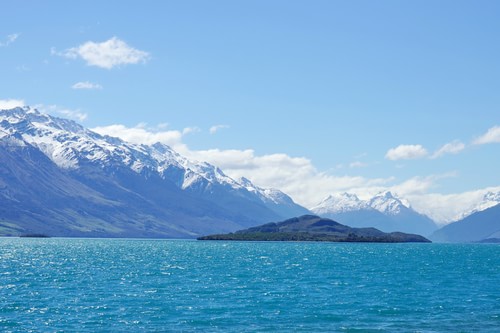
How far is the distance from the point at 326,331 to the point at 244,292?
1509 inches

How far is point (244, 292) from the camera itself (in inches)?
4459

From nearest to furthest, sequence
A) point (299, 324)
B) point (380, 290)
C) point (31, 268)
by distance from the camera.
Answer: point (299, 324) → point (380, 290) → point (31, 268)

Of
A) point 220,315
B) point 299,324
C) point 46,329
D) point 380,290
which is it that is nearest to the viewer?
point 46,329

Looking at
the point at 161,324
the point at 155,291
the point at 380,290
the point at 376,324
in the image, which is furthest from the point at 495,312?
the point at 155,291

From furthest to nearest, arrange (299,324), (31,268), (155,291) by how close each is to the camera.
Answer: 1. (31,268)
2. (155,291)
3. (299,324)

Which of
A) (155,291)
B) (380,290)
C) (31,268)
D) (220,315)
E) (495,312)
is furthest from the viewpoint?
(31,268)

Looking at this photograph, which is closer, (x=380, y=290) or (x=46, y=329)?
(x=46, y=329)

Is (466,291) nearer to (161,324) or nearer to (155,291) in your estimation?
(155,291)

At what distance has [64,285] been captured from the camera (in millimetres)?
120312

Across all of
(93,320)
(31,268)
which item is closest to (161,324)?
(93,320)

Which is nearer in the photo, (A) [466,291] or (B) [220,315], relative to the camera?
(B) [220,315]

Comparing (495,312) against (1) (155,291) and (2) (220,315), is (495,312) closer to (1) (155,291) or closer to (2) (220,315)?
(2) (220,315)

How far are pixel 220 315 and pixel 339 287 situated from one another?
43.0 meters

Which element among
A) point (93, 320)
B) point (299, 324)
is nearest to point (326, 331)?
point (299, 324)
